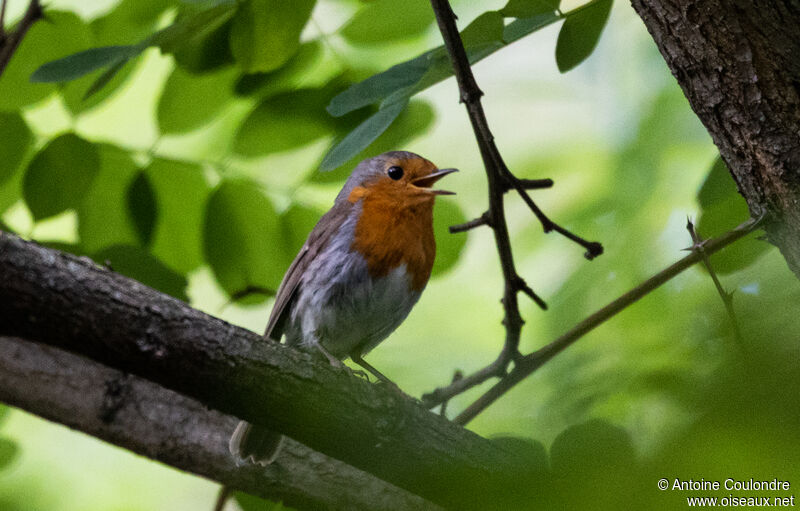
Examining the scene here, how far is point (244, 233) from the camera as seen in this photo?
337cm

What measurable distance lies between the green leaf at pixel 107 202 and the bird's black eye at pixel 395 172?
1.27 m

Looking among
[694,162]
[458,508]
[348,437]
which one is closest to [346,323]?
[348,437]

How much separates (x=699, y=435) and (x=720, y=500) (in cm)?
12

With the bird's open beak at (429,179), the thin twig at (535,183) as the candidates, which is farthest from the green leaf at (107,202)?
the thin twig at (535,183)

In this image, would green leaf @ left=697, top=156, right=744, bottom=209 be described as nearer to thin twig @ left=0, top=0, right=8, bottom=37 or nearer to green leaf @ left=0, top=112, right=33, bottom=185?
thin twig @ left=0, top=0, right=8, bottom=37

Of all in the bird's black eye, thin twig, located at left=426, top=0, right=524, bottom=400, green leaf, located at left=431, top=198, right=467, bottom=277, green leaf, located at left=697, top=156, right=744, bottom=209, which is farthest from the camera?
the bird's black eye

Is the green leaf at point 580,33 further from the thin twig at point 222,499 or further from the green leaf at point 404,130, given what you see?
the thin twig at point 222,499

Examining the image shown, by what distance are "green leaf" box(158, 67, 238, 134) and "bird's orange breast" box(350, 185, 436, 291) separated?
0.83 metres

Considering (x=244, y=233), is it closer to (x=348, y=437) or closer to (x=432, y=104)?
(x=432, y=104)

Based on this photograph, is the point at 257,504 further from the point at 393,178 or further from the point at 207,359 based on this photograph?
the point at 393,178

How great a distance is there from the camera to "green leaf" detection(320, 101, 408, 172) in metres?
2.60

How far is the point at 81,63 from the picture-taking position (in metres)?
2.67

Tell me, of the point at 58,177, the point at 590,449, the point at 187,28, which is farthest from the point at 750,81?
the point at 58,177

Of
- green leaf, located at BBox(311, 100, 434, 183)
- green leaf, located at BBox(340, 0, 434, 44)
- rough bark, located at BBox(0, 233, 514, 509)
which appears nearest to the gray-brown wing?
green leaf, located at BBox(311, 100, 434, 183)
